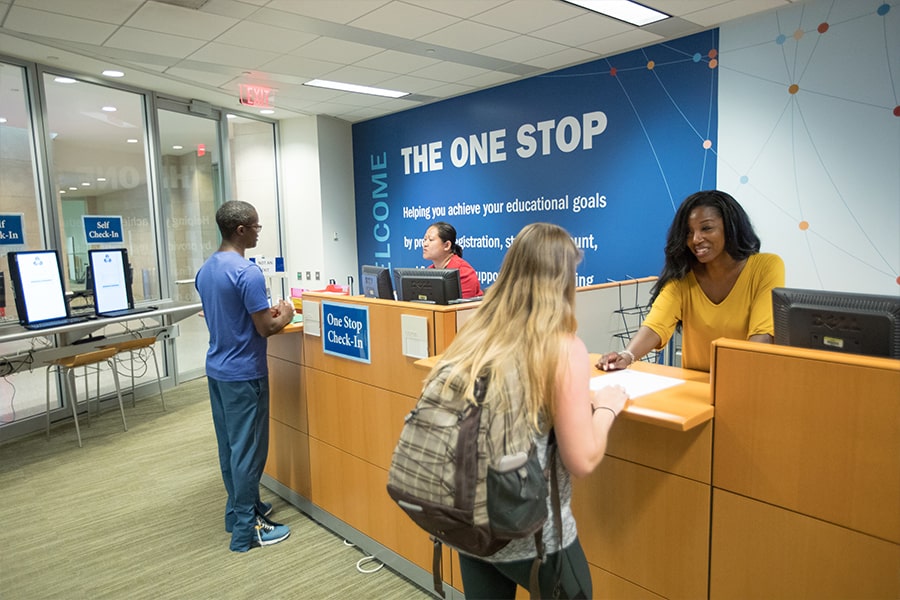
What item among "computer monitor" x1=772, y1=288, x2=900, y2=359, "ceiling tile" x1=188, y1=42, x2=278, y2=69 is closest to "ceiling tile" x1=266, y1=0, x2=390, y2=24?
"ceiling tile" x1=188, y1=42, x2=278, y2=69

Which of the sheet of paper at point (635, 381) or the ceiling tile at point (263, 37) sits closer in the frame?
the sheet of paper at point (635, 381)

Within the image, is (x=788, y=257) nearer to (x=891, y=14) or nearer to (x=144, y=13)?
(x=891, y=14)

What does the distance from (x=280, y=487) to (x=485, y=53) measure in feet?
12.4

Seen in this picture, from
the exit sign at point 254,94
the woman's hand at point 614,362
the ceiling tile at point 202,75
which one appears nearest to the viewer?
the woman's hand at point 614,362

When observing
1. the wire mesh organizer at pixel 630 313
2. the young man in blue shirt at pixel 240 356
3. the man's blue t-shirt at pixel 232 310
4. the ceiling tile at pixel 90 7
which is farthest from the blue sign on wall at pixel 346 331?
the ceiling tile at pixel 90 7

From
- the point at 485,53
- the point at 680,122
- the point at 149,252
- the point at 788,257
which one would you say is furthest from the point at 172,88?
the point at 788,257

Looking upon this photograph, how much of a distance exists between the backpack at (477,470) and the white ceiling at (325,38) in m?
3.23

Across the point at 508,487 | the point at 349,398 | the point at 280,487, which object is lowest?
the point at 280,487

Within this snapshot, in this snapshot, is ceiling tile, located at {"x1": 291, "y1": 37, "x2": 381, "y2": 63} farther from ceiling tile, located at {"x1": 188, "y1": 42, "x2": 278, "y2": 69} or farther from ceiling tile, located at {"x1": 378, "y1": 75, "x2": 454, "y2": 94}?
ceiling tile, located at {"x1": 378, "y1": 75, "x2": 454, "y2": 94}

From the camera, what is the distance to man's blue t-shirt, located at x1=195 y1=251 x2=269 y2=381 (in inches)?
111

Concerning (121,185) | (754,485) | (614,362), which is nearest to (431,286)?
(614,362)

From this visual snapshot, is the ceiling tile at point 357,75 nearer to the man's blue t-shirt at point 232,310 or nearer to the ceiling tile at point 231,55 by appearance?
the ceiling tile at point 231,55

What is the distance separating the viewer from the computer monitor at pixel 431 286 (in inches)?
102

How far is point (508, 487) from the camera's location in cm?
123
